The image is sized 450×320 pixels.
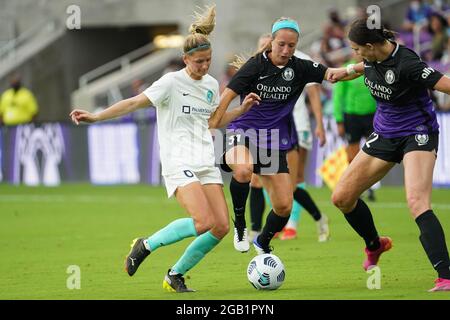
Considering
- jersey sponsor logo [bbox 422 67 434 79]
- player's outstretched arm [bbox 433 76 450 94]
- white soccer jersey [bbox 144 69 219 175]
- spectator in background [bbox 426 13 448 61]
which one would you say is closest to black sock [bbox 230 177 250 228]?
white soccer jersey [bbox 144 69 219 175]

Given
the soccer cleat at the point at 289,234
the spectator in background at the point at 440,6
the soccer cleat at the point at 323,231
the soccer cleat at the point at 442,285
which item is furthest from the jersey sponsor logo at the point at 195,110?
the spectator in background at the point at 440,6

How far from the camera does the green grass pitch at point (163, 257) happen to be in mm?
9547

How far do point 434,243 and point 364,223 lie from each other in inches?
50.4

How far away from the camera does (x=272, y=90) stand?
35.7ft

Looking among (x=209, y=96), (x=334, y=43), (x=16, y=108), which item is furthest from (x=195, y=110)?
(x=16, y=108)

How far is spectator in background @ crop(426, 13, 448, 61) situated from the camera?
73.7 ft

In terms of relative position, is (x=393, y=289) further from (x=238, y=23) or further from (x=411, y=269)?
(x=238, y=23)

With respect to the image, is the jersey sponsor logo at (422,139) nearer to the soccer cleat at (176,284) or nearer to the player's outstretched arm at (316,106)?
the soccer cleat at (176,284)

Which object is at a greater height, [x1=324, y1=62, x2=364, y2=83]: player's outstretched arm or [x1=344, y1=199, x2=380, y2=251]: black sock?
[x1=324, y1=62, x2=364, y2=83]: player's outstretched arm

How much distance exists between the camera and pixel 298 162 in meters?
13.9

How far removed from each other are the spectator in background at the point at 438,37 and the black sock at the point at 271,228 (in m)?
12.5

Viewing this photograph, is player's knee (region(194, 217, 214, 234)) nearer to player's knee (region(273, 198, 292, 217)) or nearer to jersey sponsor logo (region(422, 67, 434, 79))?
player's knee (region(273, 198, 292, 217))

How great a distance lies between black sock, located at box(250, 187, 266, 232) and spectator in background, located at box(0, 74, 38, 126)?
14.8m

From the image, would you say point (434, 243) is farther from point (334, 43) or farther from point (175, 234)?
point (334, 43)
